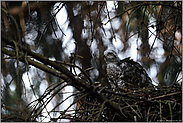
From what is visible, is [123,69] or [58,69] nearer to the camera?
[58,69]

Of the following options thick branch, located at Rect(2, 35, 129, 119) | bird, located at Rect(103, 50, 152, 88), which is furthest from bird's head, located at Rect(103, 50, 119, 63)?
thick branch, located at Rect(2, 35, 129, 119)

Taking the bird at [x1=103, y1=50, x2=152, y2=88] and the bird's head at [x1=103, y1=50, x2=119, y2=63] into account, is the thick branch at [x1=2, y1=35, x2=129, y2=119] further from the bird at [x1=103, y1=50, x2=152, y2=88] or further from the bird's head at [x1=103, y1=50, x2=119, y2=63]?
the bird's head at [x1=103, y1=50, x2=119, y2=63]

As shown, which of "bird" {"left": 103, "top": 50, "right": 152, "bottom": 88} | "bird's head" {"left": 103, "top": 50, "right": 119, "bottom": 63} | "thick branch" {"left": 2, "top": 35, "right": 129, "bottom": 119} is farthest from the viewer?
"bird's head" {"left": 103, "top": 50, "right": 119, "bottom": 63}

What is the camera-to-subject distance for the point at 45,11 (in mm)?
3387

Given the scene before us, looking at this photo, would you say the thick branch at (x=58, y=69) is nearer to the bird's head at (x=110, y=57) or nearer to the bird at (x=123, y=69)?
the bird at (x=123, y=69)

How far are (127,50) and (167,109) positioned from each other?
2.51m

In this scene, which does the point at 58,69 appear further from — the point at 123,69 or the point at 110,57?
the point at 110,57

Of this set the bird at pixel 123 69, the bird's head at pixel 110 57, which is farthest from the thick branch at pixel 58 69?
the bird's head at pixel 110 57

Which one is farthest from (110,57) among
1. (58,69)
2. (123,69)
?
(58,69)

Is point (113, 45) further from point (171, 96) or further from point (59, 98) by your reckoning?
point (171, 96)

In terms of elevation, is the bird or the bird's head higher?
the bird's head

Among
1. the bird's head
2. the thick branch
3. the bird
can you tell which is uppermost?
the bird's head

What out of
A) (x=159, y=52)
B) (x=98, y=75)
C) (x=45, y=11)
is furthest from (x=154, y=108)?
(x=159, y=52)

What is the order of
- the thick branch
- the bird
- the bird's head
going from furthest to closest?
1. the bird's head
2. the bird
3. the thick branch
